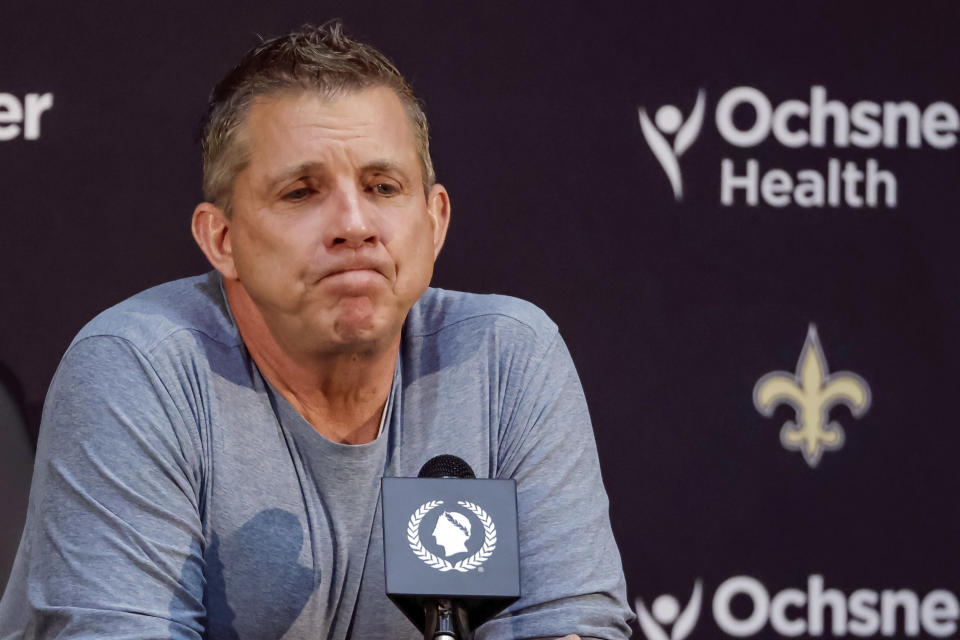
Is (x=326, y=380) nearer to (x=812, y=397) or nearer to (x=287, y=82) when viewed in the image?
(x=287, y=82)

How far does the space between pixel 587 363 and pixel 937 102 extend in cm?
94

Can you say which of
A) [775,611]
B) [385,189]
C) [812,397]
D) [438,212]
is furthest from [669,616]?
[385,189]

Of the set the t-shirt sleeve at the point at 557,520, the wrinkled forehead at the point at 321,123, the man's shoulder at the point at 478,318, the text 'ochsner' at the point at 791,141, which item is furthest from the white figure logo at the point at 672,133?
the wrinkled forehead at the point at 321,123

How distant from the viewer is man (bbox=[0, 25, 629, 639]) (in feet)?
5.56

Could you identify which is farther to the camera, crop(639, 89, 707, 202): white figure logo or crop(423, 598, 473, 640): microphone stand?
crop(639, 89, 707, 202): white figure logo

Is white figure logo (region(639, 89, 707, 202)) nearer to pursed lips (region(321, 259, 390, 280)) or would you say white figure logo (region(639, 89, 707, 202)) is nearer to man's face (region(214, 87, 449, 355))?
man's face (region(214, 87, 449, 355))

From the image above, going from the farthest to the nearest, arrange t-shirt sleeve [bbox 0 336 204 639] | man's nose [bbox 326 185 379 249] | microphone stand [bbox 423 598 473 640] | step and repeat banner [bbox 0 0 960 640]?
step and repeat banner [bbox 0 0 960 640], man's nose [bbox 326 185 379 249], t-shirt sleeve [bbox 0 336 204 639], microphone stand [bbox 423 598 473 640]

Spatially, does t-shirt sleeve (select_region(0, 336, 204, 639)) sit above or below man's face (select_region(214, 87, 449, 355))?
below

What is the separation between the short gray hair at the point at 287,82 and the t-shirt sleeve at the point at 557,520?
38cm

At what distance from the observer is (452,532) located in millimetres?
1337

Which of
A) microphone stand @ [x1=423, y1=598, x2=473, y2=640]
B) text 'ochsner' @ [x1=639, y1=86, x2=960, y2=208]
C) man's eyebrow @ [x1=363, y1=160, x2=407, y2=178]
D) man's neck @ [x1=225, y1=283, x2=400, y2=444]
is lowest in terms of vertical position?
microphone stand @ [x1=423, y1=598, x2=473, y2=640]

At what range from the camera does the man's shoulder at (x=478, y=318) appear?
2.04 metres

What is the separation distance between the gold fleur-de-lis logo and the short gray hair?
1074 millimetres

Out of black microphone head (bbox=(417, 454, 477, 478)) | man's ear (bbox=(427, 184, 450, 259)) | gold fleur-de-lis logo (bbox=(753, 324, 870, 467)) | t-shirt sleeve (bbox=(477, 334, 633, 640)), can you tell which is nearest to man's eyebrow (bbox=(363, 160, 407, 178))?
man's ear (bbox=(427, 184, 450, 259))
